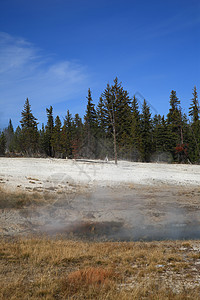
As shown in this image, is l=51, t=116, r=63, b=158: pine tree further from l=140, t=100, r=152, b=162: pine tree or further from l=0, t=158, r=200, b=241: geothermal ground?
l=0, t=158, r=200, b=241: geothermal ground

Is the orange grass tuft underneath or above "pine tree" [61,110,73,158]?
underneath

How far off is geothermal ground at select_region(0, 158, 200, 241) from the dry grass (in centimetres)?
191

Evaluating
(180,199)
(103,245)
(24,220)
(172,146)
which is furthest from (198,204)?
(172,146)

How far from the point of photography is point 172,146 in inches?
1935

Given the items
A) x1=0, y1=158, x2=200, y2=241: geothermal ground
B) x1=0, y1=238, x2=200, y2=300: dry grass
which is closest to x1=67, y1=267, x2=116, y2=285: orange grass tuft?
x1=0, y1=238, x2=200, y2=300: dry grass

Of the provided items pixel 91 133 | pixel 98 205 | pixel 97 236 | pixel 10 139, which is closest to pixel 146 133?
pixel 91 133

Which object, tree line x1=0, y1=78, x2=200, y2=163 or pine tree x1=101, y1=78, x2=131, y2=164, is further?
tree line x1=0, y1=78, x2=200, y2=163

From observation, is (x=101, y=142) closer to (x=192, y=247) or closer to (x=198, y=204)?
(x=198, y=204)

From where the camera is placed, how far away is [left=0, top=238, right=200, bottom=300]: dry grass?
5.31 m

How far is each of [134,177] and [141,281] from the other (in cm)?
1802

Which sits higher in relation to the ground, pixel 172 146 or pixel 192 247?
pixel 172 146

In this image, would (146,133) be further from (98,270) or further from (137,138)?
(98,270)

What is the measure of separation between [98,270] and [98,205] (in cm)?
936

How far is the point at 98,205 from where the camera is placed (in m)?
15.8
